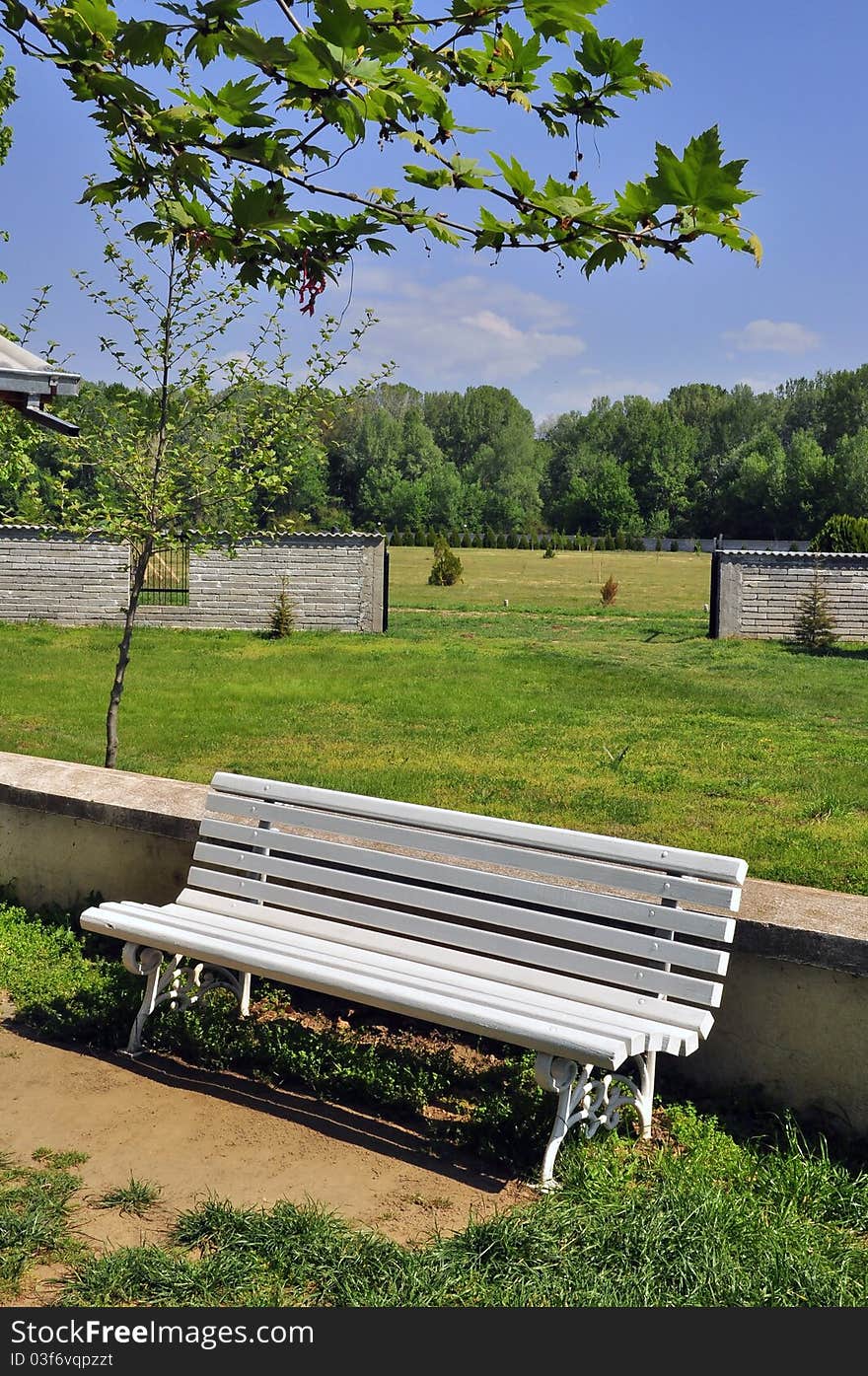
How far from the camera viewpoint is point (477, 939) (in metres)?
3.80

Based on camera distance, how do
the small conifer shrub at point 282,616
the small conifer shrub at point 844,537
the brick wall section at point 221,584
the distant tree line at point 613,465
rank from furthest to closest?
the distant tree line at point 613,465 < the small conifer shrub at point 844,537 < the brick wall section at point 221,584 < the small conifer shrub at point 282,616

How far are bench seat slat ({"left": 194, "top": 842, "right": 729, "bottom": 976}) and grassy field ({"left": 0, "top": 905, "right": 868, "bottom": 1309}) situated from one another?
48 centimetres

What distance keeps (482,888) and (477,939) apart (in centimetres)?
16

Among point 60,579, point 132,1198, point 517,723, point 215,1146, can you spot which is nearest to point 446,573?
point 60,579

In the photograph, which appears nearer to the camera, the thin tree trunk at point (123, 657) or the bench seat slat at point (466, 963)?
the bench seat slat at point (466, 963)

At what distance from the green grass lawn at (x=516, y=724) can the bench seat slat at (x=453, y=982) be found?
9.06 feet

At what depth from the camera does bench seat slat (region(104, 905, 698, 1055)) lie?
127 inches

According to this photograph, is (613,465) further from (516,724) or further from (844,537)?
(516,724)

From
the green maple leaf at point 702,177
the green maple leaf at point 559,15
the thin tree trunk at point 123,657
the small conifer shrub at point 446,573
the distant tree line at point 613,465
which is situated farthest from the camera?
the distant tree line at point 613,465

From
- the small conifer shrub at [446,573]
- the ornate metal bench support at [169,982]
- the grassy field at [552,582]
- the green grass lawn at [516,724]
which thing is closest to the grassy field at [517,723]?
the green grass lawn at [516,724]

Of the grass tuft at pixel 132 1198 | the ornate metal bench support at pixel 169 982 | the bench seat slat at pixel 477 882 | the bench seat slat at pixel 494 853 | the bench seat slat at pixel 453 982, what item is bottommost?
the grass tuft at pixel 132 1198

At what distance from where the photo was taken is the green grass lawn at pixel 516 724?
759 cm

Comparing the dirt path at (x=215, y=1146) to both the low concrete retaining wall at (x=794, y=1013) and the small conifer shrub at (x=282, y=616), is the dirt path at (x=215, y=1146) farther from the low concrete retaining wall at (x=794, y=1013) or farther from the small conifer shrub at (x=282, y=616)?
the small conifer shrub at (x=282, y=616)

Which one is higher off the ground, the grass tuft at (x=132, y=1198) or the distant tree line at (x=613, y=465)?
the distant tree line at (x=613, y=465)
